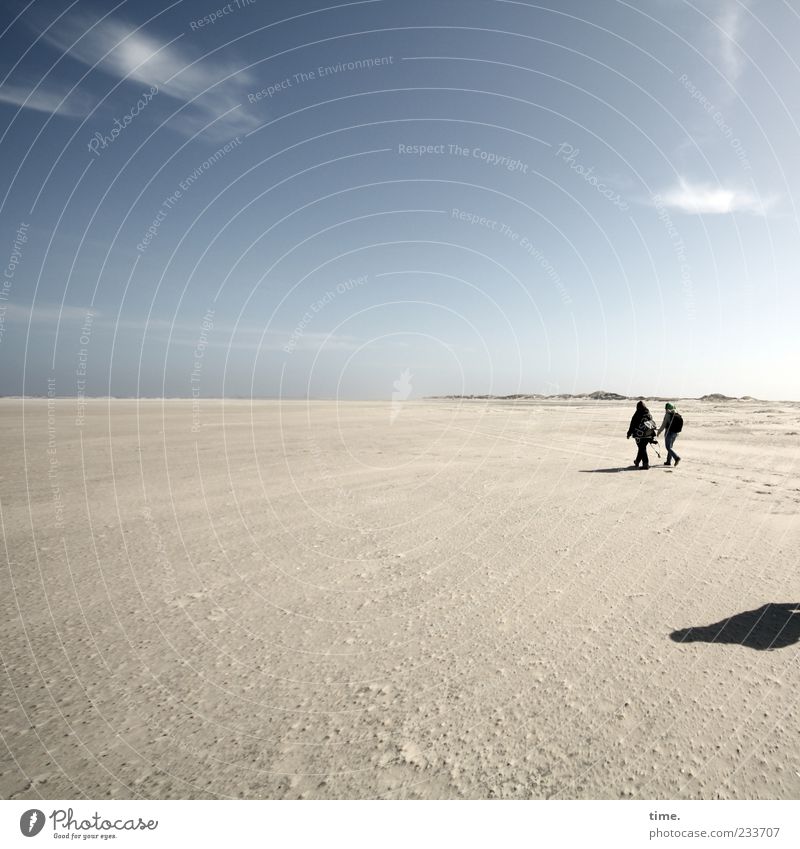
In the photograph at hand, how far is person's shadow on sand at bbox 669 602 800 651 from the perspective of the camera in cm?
462

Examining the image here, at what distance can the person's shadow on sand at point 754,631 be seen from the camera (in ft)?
15.2

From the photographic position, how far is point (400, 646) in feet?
15.3

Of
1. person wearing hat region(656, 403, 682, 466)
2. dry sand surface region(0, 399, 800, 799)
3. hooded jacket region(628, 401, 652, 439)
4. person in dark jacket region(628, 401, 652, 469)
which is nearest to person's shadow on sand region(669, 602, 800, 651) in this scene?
dry sand surface region(0, 399, 800, 799)

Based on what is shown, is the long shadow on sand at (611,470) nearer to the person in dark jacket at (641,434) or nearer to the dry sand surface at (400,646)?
the person in dark jacket at (641,434)

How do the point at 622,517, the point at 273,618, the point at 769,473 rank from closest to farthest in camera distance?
the point at 273,618 → the point at 622,517 → the point at 769,473

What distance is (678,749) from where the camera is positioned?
3.26 m

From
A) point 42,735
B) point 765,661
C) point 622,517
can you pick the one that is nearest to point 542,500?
point 622,517

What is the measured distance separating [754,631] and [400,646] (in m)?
4.06

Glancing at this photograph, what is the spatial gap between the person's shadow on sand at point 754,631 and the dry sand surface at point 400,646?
0.04 meters

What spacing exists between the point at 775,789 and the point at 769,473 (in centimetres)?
1418

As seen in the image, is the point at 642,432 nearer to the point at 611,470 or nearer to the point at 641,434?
the point at 641,434

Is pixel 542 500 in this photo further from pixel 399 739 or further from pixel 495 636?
pixel 399 739

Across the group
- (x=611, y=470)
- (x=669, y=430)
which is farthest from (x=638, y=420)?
(x=611, y=470)
